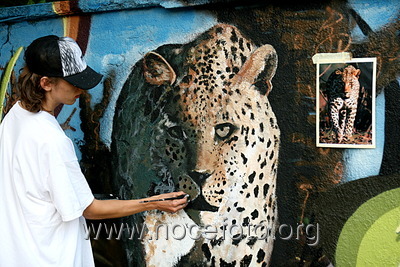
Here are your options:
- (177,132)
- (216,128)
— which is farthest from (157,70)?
(216,128)

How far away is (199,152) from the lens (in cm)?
273

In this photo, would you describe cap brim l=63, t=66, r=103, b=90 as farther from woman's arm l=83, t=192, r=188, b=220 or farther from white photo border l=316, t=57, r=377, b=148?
white photo border l=316, t=57, r=377, b=148

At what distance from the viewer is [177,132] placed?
279 centimetres

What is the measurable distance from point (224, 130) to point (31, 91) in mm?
1139

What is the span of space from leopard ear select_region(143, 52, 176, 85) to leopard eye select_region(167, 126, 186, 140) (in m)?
0.29

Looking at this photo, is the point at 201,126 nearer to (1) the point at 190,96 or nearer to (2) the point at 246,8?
(1) the point at 190,96

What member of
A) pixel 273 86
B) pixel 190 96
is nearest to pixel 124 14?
pixel 190 96

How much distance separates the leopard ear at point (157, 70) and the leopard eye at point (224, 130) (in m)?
0.43

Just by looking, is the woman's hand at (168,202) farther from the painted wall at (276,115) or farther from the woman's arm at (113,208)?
the painted wall at (276,115)

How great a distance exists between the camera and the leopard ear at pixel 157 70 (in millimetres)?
2809

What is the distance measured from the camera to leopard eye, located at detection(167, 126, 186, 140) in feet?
9.12

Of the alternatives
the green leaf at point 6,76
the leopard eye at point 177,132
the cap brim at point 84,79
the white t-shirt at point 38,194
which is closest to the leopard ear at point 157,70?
the leopard eye at point 177,132

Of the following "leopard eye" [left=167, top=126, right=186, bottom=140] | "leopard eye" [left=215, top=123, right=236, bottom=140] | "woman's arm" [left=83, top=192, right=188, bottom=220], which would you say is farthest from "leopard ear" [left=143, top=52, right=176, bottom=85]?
"woman's arm" [left=83, top=192, right=188, bottom=220]

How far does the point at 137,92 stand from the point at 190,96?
1.29 feet
